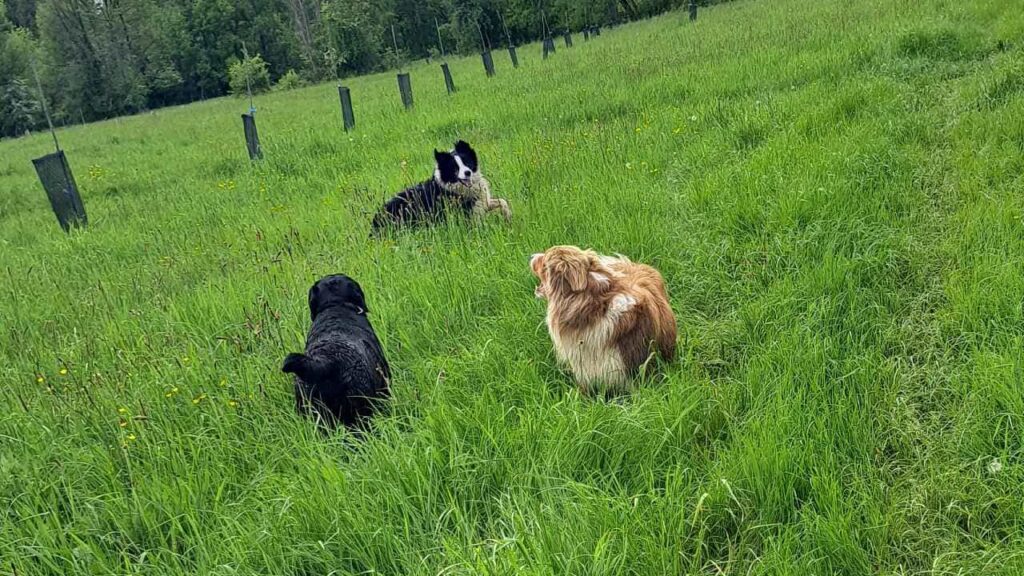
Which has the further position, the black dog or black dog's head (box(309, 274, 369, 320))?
black dog's head (box(309, 274, 369, 320))

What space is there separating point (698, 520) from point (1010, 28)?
34.3ft

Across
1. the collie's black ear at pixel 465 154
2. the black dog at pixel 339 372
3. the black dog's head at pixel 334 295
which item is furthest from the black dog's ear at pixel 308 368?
the collie's black ear at pixel 465 154

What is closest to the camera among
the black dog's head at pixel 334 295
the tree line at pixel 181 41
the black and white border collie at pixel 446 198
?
the black dog's head at pixel 334 295

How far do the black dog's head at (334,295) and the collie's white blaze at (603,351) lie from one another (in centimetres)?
142

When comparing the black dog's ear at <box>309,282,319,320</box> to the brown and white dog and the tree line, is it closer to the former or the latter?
the brown and white dog

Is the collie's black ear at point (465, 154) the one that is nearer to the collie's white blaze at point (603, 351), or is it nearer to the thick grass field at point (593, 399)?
the thick grass field at point (593, 399)

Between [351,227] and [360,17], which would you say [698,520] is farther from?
[360,17]

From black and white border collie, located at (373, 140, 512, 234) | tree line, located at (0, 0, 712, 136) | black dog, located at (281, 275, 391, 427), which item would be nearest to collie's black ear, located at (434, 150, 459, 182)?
black and white border collie, located at (373, 140, 512, 234)

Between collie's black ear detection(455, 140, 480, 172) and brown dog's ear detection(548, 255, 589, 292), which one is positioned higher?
collie's black ear detection(455, 140, 480, 172)

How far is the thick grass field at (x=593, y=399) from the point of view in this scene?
205 centimetres

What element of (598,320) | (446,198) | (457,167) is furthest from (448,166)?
(598,320)

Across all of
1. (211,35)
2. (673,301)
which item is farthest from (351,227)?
(211,35)

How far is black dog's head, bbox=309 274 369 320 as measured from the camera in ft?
11.3

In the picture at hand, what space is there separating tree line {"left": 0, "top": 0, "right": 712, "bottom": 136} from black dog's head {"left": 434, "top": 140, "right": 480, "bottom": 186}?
128 ft
